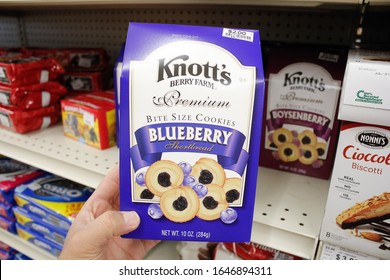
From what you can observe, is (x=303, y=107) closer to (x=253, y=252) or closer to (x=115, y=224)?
(x=253, y=252)

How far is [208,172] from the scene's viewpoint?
21.7 inches

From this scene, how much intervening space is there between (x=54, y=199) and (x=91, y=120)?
341 millimetres

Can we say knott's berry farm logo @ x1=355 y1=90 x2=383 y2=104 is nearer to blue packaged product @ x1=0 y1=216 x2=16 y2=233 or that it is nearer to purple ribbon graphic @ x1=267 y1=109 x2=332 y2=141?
purple ribbon graphic @ x1=267 y1=109 x2=332 y2=141

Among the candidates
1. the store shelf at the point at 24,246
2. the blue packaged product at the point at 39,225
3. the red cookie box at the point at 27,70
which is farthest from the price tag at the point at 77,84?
the store shelf at the point at 24,246

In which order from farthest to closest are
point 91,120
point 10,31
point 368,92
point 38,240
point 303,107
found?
point 10,31, point 38,240, point 91,120, point 303,107, point 368,92

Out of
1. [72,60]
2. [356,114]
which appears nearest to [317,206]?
[356,114]

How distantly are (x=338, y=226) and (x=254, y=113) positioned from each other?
270 millimetres

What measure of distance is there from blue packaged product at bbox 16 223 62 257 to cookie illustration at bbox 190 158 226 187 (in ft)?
2.70

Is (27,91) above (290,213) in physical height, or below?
above

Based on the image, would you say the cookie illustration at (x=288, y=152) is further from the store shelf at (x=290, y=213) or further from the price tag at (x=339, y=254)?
the price tag at (x=339, y=254)

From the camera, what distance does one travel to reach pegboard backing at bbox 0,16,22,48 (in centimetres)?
174

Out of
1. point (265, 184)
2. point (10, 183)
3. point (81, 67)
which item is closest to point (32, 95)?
point (81, 67)

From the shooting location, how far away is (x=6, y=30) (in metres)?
1.78

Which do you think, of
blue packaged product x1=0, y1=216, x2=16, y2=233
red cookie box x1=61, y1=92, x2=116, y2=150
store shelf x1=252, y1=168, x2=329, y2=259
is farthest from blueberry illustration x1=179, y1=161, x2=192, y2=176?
blue packaged product x1=0, y1=216, x2=16, y2=233
